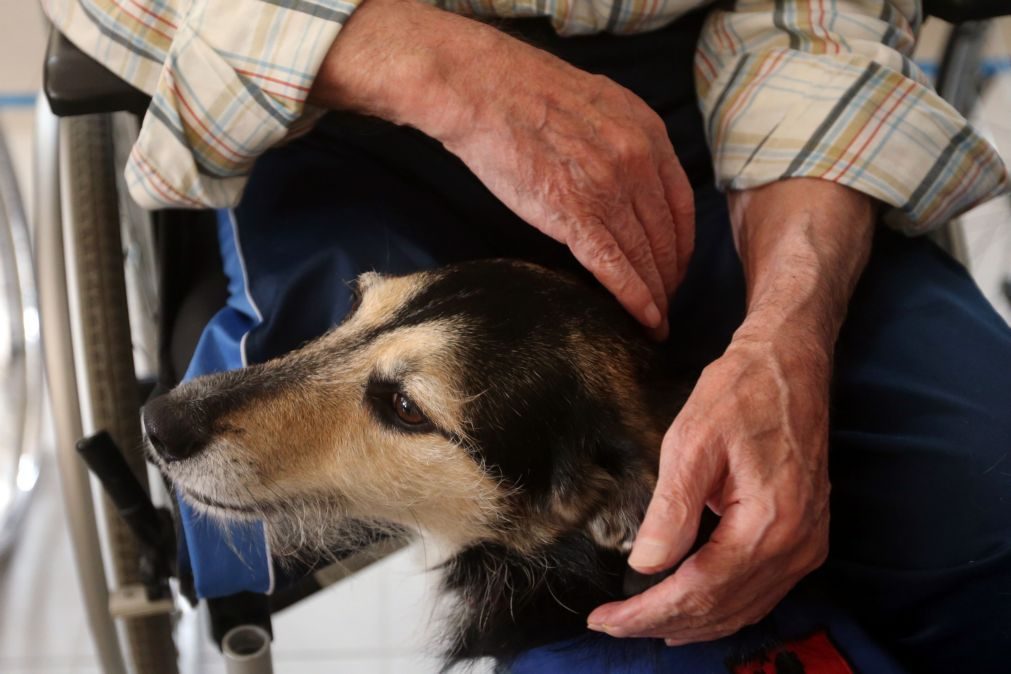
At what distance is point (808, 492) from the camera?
76 cm

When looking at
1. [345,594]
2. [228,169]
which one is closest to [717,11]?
[228,169]

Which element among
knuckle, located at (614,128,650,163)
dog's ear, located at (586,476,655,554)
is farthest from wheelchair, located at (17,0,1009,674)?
knuckle, located at (614,128,650,163)

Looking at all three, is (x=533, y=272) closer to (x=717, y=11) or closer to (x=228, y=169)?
(x=228, y=169)

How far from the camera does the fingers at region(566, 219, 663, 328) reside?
2.77 feet

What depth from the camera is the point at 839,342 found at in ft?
3.21

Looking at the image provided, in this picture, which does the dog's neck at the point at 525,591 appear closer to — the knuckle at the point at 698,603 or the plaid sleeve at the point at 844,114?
the knuckle at the point at 698,603

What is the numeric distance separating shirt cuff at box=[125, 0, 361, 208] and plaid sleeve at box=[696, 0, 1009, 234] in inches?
16.5

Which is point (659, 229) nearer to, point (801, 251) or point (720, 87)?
point (801, 251)

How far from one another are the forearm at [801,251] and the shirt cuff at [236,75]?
44cm

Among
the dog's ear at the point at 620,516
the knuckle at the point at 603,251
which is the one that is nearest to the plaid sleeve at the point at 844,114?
the knuckle at the point at 603,251

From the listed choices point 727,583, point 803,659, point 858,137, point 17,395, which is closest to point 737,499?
point 727,583

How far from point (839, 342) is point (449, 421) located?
0.40 metres

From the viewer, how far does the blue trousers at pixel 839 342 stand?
0.86m

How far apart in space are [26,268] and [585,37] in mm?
1424
